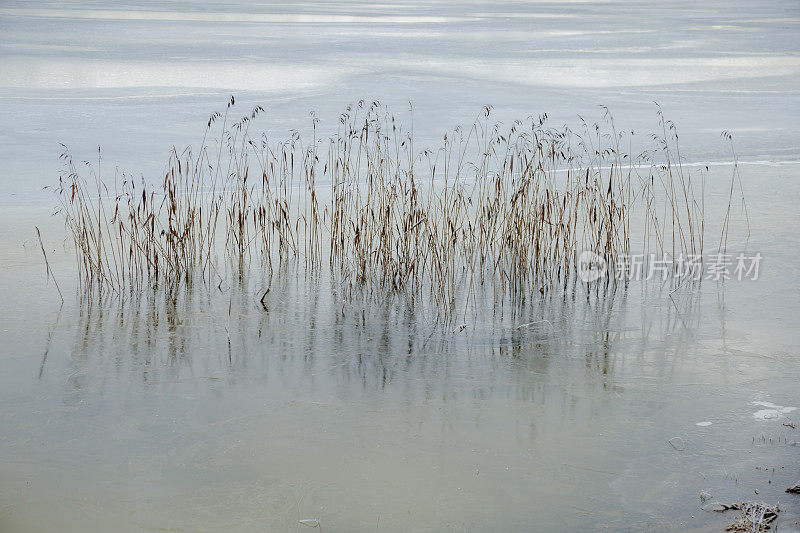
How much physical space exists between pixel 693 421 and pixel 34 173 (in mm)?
5454

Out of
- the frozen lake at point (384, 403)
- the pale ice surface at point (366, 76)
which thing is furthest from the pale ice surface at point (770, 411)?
the pale ice surface at point (366, 76)

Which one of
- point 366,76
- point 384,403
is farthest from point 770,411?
point 366,76

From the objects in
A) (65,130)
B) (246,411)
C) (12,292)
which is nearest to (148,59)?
(65,130)

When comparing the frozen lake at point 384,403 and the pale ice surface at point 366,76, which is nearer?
the frozen lake at point 384,403

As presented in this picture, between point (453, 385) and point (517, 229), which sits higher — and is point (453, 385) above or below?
below

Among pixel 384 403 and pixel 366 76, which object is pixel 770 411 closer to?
pixel 384 403

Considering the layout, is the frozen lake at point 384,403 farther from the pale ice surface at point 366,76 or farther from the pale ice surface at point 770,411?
the pale ice surface at point 366,76

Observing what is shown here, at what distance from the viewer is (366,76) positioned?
1159 centimetres

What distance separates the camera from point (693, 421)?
116 inches

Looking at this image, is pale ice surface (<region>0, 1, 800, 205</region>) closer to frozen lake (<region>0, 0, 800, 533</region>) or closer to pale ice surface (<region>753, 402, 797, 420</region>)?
frozen lake (<region>0, 0, 800, 533</region>)

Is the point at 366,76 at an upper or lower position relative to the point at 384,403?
upper

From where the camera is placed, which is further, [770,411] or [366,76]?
[366,76]

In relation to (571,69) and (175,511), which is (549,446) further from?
(571,69)

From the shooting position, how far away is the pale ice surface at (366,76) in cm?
815
